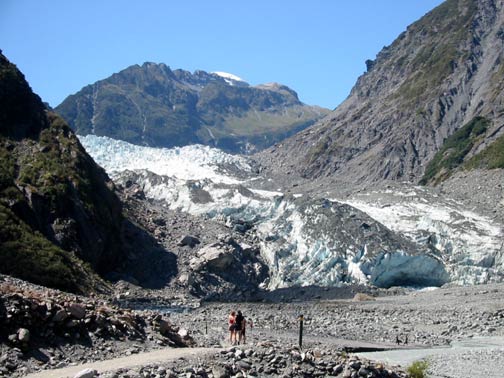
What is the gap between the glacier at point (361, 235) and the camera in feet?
197

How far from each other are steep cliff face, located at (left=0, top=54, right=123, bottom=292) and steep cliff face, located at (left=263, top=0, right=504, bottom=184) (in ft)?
204

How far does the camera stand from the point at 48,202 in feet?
170

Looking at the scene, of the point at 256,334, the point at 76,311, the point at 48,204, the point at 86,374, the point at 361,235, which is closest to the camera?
the point at 86,374

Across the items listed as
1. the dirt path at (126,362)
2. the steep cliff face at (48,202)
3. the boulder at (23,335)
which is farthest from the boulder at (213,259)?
the boulder at (23,335)

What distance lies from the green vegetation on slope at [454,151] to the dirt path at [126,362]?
93.7 metres

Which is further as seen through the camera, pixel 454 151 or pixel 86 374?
pixel 454 151

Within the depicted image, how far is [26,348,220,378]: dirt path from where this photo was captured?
14022 mm

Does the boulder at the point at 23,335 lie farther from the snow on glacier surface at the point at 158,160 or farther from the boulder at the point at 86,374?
the snow on glacier surface at the point at 158,160

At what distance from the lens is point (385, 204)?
2975 inches

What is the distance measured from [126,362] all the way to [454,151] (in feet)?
345

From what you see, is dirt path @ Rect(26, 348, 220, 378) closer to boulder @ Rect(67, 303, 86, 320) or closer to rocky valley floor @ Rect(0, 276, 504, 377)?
rocky valley floor @ Rect(0, 276, 504, 377)

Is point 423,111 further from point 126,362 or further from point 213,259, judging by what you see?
point 126,362

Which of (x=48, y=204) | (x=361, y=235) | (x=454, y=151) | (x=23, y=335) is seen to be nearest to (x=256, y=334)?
(x=23, y=335)

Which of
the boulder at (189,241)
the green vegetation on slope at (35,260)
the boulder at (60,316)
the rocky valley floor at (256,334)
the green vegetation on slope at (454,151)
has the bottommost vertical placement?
the rocky valley floor at (256,334)
